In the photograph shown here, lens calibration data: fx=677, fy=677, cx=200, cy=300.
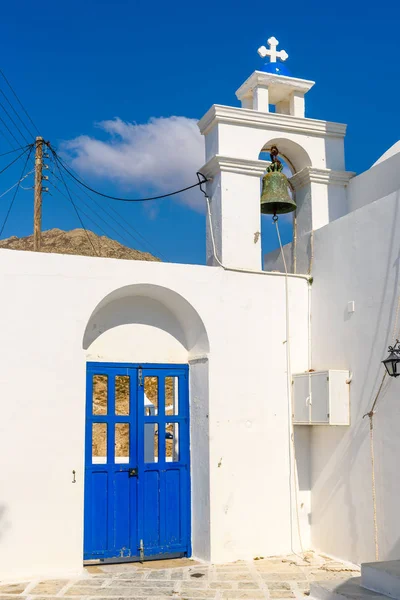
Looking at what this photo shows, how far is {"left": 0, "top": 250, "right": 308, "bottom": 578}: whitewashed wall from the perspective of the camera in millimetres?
6727

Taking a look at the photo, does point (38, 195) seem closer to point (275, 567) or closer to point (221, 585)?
point (275, 567)

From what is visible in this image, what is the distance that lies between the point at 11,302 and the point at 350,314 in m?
3.62

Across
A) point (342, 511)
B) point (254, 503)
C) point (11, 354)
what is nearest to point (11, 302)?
point (11, 354)

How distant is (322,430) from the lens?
7.74m

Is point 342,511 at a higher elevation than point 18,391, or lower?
lower

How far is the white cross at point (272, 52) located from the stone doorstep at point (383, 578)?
6253 millimetres

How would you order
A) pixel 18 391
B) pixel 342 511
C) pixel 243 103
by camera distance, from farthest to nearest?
pixel 243 103 → pixel 342 511 → pixel 18 391

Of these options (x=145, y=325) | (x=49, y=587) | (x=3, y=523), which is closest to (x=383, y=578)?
(x=49, y=587)

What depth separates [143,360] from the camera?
7.91 m

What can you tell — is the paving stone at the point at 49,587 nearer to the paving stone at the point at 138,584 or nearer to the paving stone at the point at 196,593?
the paving stone at the point at 138,584

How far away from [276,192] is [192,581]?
14.8 feet

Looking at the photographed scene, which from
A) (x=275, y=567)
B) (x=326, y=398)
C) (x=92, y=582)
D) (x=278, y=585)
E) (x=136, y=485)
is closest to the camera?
(x=278, y=585)

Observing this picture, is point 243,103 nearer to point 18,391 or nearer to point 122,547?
point 18,391

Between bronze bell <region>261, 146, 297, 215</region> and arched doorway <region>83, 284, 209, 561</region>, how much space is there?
1.76 m
